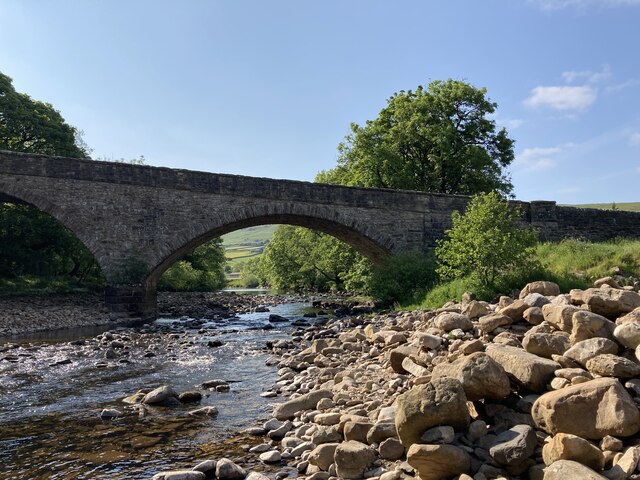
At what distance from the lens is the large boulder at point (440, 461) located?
13.9ft

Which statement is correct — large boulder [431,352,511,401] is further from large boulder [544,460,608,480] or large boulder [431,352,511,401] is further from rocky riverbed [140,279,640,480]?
large boulder [544,460,608,480]

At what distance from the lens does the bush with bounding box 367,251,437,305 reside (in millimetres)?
18031

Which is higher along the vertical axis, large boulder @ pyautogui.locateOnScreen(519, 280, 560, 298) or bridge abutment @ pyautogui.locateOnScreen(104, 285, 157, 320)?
large boulder @ pyautogui.locateOnScreen(519, 280, 560, 298)

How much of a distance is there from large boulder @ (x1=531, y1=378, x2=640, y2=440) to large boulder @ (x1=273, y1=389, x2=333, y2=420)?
3026 mm

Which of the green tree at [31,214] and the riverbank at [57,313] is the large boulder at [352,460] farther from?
the green tree at [31,214]

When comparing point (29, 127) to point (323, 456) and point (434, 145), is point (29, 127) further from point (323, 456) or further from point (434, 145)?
point (323, 456)

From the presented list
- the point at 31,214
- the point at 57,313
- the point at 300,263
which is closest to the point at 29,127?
the point at 31,214

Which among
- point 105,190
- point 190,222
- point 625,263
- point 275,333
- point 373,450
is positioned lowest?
point 275,333

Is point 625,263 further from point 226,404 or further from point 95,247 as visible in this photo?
point 95,247

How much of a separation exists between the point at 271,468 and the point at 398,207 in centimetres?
1800

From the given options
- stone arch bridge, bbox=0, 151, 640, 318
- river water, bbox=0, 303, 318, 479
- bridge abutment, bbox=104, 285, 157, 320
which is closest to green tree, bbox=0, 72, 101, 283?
stone arch bridge, bbox=0, 151, 640, 318

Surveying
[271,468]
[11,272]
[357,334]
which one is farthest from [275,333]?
[11,272]

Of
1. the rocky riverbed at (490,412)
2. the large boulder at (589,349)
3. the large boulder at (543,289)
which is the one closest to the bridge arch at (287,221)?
the large boulder at (543,289)

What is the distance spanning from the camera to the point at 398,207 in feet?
72.6
